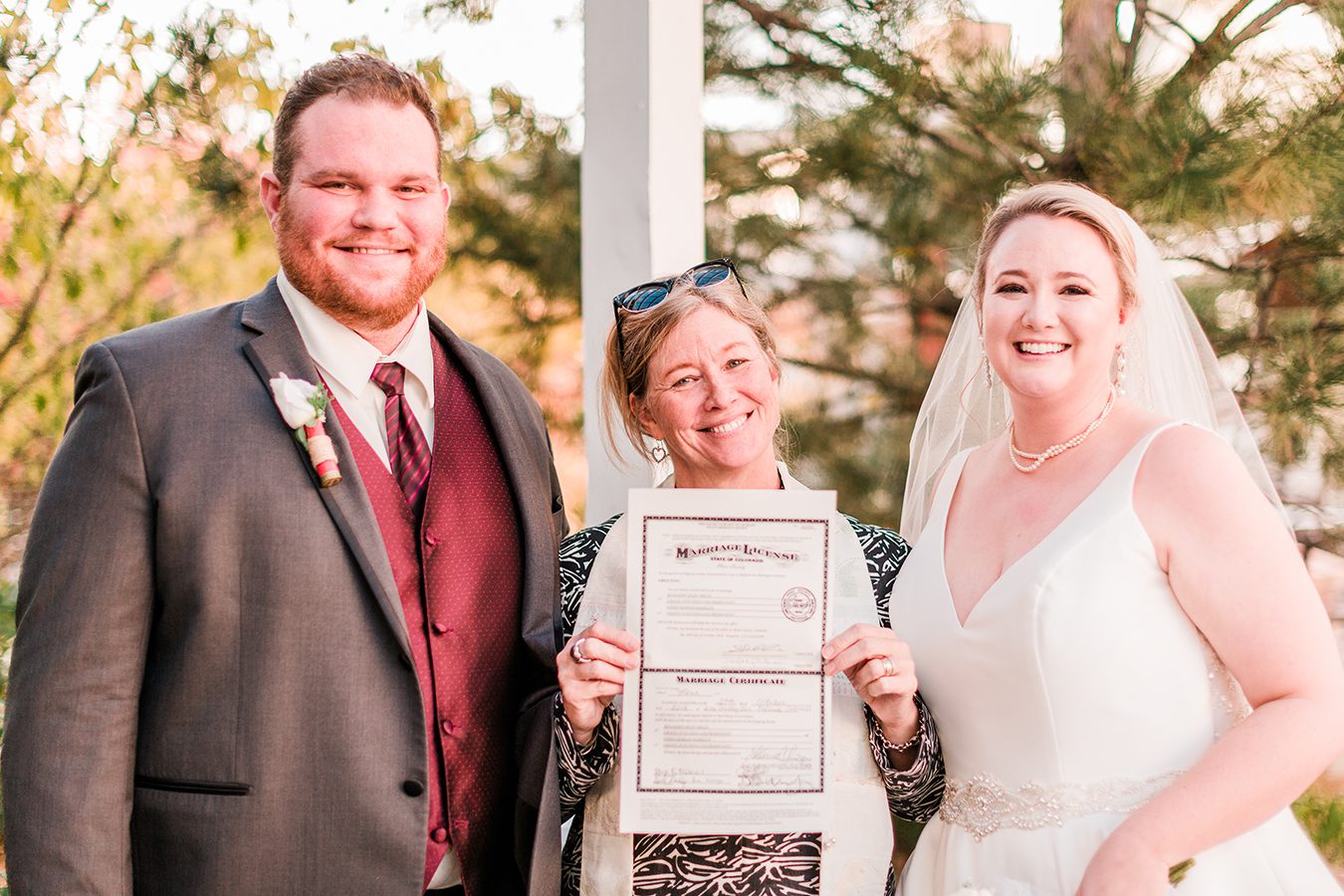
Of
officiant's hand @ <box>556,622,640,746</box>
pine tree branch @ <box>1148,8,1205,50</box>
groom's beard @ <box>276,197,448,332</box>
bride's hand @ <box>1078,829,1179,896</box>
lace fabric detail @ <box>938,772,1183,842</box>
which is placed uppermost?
pine tree branch @ <box>1148,8,1205,50</box>

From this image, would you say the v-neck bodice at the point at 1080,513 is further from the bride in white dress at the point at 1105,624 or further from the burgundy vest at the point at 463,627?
the burgundy vest at the point at 463,627

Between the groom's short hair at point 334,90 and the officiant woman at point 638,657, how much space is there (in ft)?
2.19

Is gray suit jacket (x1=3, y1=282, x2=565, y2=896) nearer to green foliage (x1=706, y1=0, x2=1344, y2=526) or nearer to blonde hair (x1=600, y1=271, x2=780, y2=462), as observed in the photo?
blonde hair (x1=600, y1=271, x2=780, y2=462)

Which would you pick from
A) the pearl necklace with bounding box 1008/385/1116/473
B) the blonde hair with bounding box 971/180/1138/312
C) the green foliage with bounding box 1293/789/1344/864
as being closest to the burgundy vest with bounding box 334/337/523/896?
the pearl necklace with bounding box 1008/385/1116/473

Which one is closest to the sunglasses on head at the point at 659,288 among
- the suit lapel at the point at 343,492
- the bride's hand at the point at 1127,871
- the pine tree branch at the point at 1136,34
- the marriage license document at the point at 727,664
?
the marriage license document at the point at 727,664

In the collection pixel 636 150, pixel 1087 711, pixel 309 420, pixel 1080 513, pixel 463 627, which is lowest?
pixel 1087 711

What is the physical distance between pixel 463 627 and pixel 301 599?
13.9 inches

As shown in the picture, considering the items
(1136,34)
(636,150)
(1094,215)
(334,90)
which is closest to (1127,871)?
(1094,215)

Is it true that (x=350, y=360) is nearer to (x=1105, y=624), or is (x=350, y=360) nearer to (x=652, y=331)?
(x=652, y=331)

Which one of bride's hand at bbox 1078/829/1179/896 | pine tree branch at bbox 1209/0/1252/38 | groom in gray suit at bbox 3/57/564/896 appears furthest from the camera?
pine tree branch at bbox 1209/0/1252/38

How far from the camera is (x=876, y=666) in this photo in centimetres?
231

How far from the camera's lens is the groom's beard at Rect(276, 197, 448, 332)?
8.18ft

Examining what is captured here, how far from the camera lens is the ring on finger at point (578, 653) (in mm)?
2307

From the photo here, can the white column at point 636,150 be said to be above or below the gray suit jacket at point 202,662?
above
